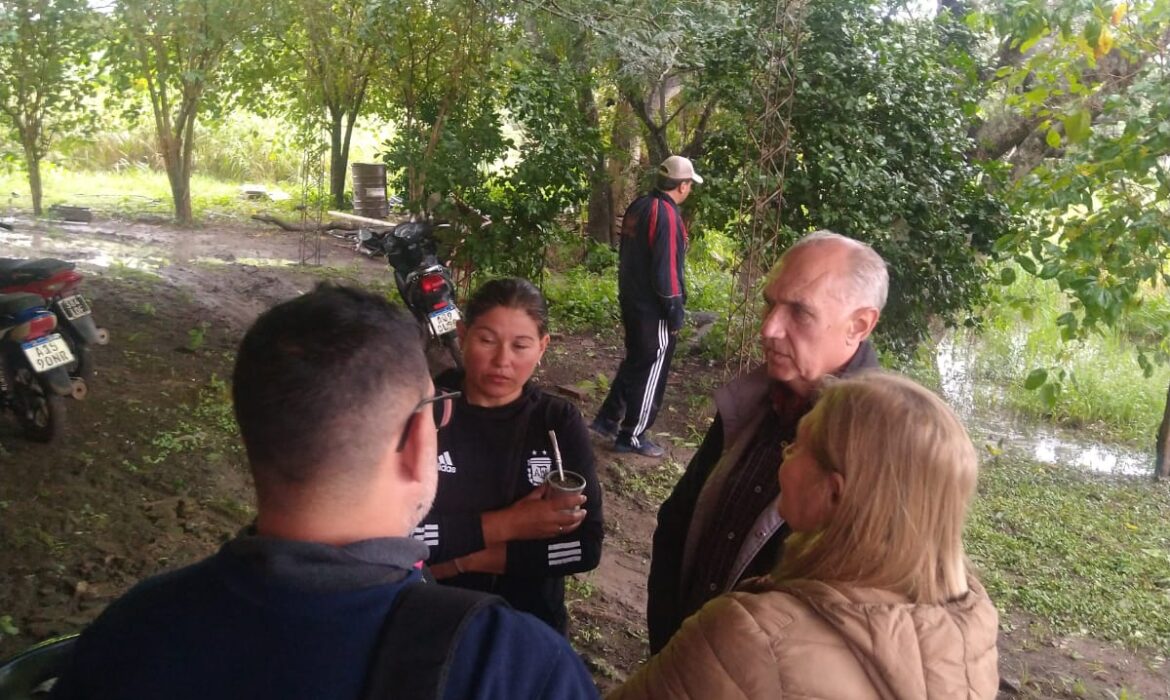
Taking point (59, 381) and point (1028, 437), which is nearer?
point (59, 381)

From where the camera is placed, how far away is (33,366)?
4723 millimetres

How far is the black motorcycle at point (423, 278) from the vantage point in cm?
711

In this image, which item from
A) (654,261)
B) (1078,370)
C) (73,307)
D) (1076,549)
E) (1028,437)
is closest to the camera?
(73,307)

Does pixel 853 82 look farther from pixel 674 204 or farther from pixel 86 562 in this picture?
pixel 86 562

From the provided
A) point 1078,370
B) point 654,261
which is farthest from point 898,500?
point 1078,370

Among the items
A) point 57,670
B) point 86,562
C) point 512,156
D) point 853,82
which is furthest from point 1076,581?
point 512,156

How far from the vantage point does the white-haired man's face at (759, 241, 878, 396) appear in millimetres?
2174

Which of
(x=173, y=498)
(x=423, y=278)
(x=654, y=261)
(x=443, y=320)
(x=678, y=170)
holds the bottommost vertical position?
(x=173, y=498)

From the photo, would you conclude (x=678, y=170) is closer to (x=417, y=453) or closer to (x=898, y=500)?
(x=898, y=500)

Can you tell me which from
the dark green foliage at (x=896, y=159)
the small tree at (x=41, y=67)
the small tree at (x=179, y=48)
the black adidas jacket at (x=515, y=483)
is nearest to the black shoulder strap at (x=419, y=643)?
the black adidas jacket at (x=515, y=483)

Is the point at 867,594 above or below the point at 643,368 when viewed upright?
above

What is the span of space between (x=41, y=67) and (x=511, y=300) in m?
9.47

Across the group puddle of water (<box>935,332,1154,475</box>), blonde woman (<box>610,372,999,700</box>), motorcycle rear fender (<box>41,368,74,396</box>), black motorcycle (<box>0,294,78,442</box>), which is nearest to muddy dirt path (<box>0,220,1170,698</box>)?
black motorcycle (<box>0,294,78,442</box>)

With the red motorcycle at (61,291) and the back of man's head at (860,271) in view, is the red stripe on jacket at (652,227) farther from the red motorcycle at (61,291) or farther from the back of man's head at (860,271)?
the back of man's head at (860,271)
